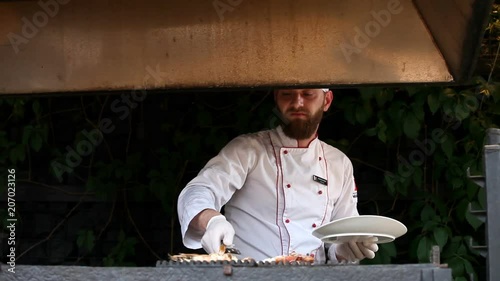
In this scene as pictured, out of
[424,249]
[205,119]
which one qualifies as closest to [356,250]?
[424,249]

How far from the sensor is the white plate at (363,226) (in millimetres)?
2570

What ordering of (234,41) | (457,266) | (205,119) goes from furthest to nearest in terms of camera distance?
1. (205,119)
2. (457,266)
3. (234,41)

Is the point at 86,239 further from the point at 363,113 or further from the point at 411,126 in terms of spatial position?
the point at 411,126

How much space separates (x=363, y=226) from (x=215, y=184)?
1.05 m

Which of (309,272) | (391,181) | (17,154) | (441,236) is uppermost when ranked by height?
(17,154)

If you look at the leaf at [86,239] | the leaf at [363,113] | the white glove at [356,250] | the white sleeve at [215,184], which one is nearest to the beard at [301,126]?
the white sleeve at [215,184]

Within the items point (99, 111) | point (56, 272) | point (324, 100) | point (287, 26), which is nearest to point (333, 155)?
point (324, 100)

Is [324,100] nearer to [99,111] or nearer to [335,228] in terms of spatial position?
[335,228]

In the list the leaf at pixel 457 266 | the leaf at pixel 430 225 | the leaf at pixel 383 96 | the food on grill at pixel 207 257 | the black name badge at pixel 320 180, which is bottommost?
the food on grill at pixel 207 257

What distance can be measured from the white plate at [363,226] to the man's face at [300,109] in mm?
1097

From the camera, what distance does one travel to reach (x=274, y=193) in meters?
3.67

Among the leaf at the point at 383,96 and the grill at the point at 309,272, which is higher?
the leaf at the point at 383,96

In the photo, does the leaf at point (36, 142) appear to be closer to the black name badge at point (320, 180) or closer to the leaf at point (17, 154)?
the leaf at point (17, 154)

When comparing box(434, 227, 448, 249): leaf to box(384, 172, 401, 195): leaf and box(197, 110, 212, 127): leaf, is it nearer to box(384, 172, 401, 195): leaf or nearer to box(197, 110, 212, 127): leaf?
box(384, 172, 401, 195): leaf
